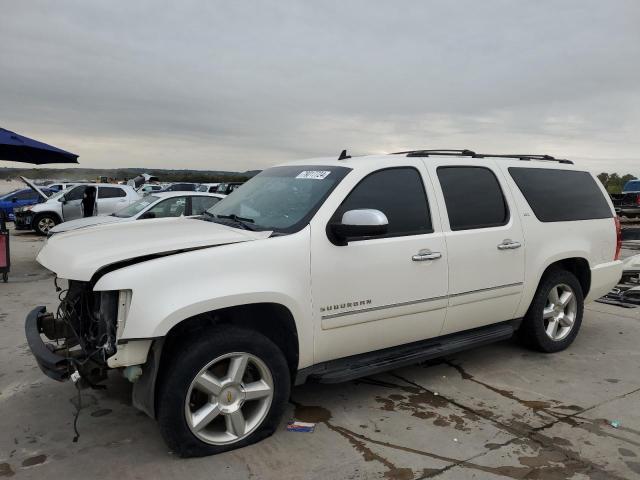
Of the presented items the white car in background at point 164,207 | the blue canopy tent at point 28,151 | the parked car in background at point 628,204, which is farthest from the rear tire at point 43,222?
the parked car in background at point 628,204

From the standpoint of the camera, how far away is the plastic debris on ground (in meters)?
3.50

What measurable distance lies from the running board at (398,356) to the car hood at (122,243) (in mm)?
998

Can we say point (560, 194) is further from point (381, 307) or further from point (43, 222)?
point (43, 222)

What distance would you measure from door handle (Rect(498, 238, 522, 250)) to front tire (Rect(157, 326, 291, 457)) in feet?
7.03

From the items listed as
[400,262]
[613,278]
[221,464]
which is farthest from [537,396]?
[221,464]

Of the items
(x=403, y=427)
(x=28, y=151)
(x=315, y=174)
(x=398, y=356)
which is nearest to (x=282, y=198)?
(x=315, y=174)

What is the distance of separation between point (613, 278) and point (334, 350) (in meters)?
3.51

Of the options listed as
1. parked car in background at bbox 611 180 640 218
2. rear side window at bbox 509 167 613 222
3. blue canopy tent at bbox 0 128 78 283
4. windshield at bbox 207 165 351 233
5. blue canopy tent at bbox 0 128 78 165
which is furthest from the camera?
Result: parked car in background at bbox 611 180 640 218

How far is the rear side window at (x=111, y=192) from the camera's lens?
16.3 meters

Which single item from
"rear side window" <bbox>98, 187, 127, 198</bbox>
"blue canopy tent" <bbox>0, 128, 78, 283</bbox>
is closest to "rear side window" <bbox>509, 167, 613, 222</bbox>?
"blue canopy tent" <bbox>0, 128, 78, 283</bbox>

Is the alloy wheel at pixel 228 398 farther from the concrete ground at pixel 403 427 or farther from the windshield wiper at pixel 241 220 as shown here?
the windshield wiper at pixel 241 220

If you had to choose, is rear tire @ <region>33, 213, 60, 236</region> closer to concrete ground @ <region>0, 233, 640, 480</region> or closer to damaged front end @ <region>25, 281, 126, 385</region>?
concrete ground @ <region>0, 233, 640, 480</region>

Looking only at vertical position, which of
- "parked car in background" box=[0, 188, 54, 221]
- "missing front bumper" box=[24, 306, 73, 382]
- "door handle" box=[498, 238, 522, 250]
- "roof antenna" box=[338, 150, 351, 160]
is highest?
"roof antenna" box=[338, 150, 351, 160]

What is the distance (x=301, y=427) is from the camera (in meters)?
3.52
